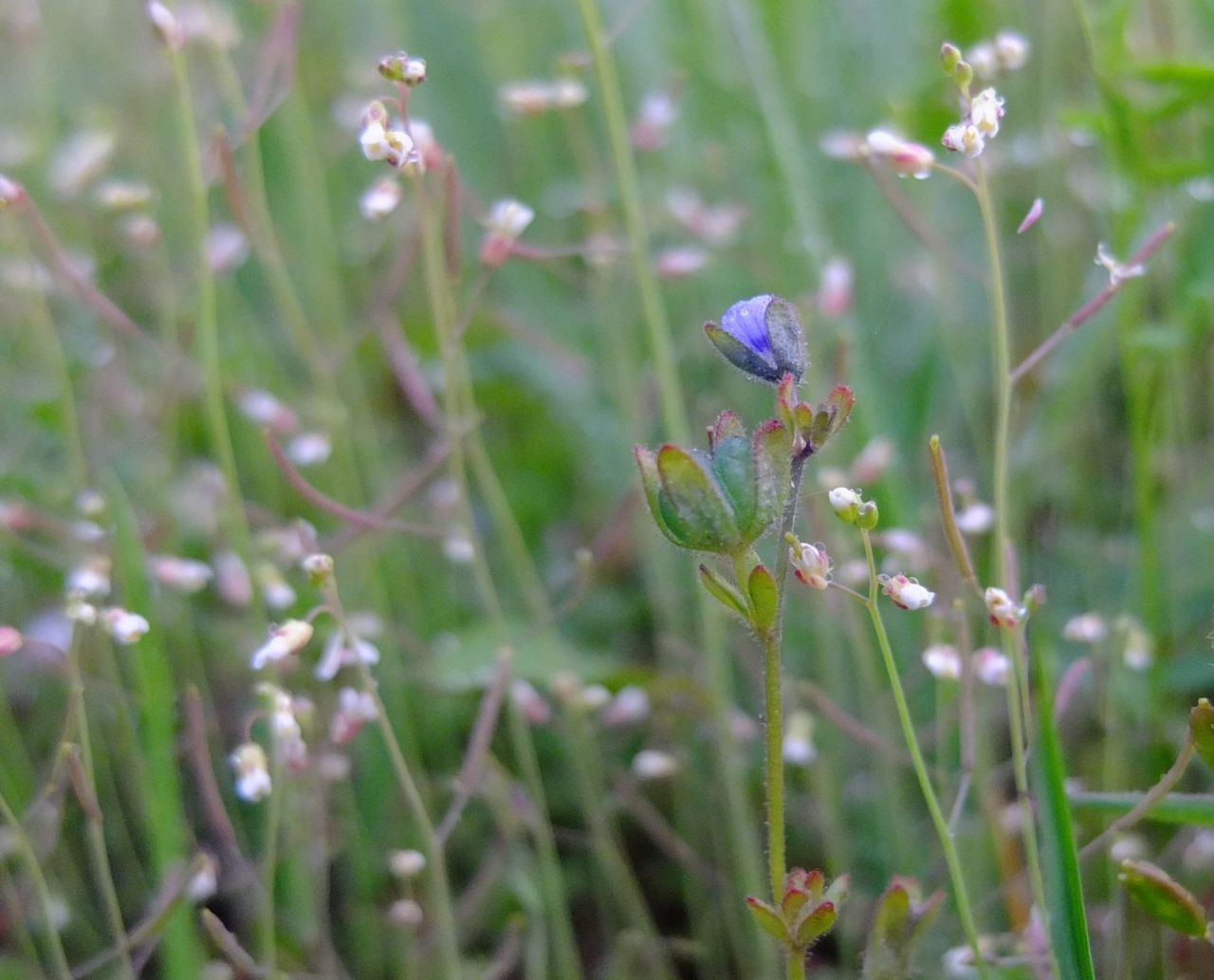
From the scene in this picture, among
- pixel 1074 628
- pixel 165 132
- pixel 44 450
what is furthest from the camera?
pixel 165 132

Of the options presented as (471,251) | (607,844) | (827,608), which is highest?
(471,251)

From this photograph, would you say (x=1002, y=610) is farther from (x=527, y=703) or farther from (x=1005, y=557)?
(x=527, y=703)

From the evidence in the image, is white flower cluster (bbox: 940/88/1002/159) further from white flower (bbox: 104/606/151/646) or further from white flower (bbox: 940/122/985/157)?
white flower (bbox: 104/606/151/646)

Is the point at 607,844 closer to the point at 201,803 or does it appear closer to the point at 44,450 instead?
the point at 201,803

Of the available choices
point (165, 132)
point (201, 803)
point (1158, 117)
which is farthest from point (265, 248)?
point (165, 132)

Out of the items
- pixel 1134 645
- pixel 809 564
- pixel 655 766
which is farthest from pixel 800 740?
pixel 809 564

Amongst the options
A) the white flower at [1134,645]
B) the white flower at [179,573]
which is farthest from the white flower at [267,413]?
the white flower at [1134,645]
